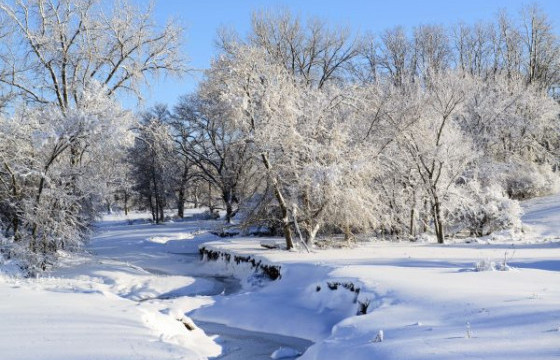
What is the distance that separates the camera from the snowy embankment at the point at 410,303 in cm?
603

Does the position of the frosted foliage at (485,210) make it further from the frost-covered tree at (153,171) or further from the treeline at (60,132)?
the frost-covered tree at (153,171)

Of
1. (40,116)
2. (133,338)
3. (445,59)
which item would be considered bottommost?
(133,338)

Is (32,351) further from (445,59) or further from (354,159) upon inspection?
(445,59)

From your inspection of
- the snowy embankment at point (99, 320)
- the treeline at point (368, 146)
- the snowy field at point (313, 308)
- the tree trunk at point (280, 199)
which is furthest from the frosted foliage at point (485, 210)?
the snowy embankment at point (99, 320)

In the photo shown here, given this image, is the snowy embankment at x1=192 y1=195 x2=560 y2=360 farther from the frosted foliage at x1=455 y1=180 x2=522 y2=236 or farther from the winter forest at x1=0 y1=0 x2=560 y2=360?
the frosted foliage at x1=455 y1=180 x2=522 y2=236

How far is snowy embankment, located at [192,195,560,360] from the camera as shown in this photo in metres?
6.03

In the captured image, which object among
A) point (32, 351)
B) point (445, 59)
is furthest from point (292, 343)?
point (445, 59)

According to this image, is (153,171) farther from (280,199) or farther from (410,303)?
(410,303)

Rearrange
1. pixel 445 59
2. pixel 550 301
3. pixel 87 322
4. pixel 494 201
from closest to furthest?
pixel 550 301, pixel 87 322, pixel 494 201, pixel 445 59

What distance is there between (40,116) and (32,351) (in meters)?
9.85

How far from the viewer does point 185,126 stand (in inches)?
1601

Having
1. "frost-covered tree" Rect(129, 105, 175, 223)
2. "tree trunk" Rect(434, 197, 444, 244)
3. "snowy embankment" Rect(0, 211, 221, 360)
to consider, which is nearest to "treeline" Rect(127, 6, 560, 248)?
"tree trunk" Rect(434, 197, 444, 244)

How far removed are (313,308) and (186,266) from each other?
32.7 ft

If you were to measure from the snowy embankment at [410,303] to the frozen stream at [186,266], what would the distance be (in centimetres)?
61
